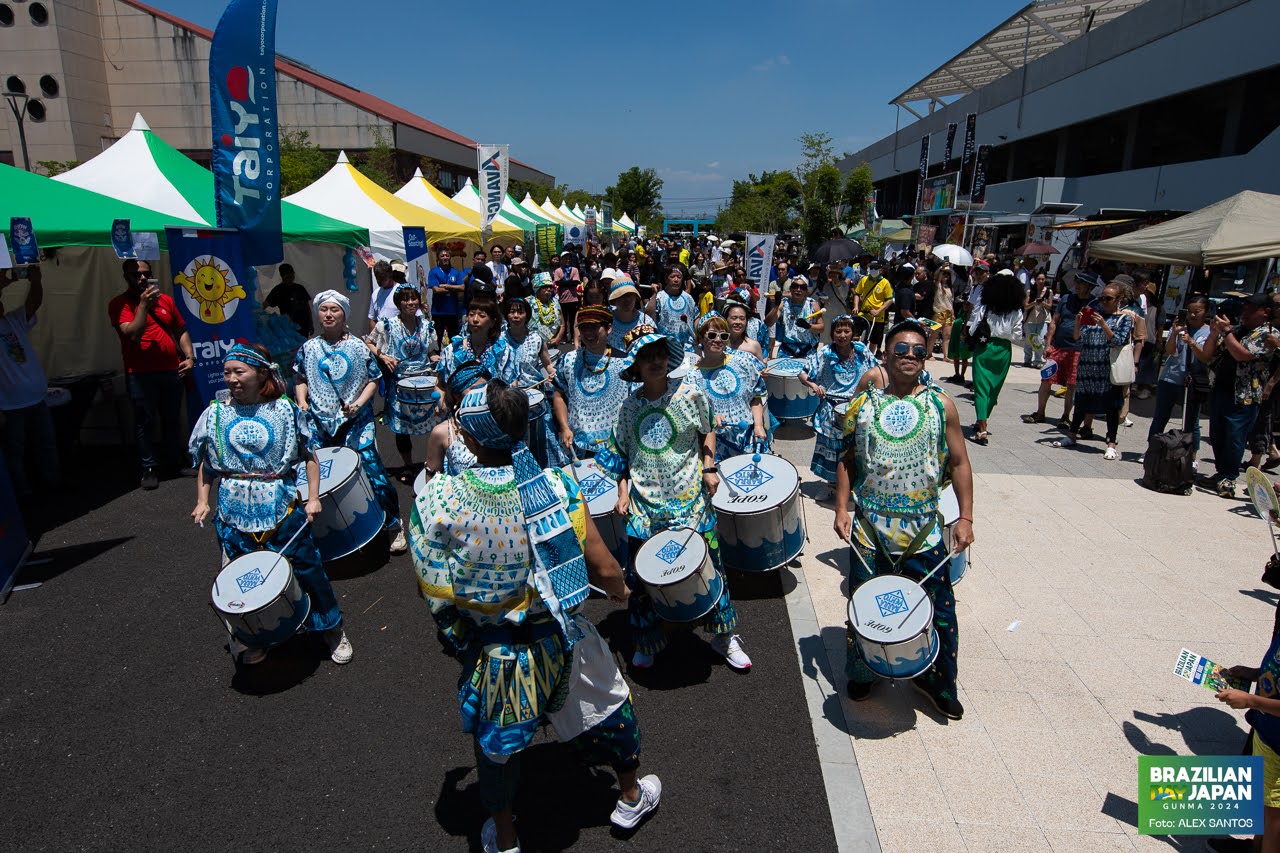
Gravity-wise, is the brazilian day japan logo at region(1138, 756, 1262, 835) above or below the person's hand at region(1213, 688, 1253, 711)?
below

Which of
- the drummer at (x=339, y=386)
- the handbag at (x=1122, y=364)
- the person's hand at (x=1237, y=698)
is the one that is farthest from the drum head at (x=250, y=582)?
the handbag at (x=1122, y=364)

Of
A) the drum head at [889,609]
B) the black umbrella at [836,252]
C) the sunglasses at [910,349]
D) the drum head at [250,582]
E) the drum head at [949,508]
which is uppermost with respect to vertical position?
the black umbrella at [836,252]

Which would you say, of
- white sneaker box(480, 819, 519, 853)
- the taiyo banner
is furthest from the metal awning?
white sneaker box(480, 819, 519, 853)

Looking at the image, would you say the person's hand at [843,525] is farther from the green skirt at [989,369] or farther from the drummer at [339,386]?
the green skirt at [989,369]

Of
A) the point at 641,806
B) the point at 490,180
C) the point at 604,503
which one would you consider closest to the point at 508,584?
the point at 641,806

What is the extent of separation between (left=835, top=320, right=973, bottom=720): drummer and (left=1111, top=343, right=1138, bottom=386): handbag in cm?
578

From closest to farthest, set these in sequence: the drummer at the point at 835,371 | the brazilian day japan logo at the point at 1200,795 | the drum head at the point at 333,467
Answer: the brazilian day japan logo at the point at 1200,795
the drum head at the point at 333,467
the drummer at the point at 835,371

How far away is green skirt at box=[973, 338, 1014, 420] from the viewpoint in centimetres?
832

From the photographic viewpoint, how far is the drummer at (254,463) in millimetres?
3869

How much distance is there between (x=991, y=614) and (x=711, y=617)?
6.79 ft

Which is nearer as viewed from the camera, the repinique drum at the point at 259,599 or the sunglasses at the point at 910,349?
the sunglasses at the point at 910,349

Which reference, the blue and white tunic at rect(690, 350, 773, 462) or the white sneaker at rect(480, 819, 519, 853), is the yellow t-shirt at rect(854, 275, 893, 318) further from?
the white sneaker at rect(480, 819, 519, 853)

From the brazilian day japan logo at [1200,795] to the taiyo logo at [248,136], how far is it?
7.14 metres

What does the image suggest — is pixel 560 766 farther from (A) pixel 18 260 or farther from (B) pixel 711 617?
(A) pixel 18 260
